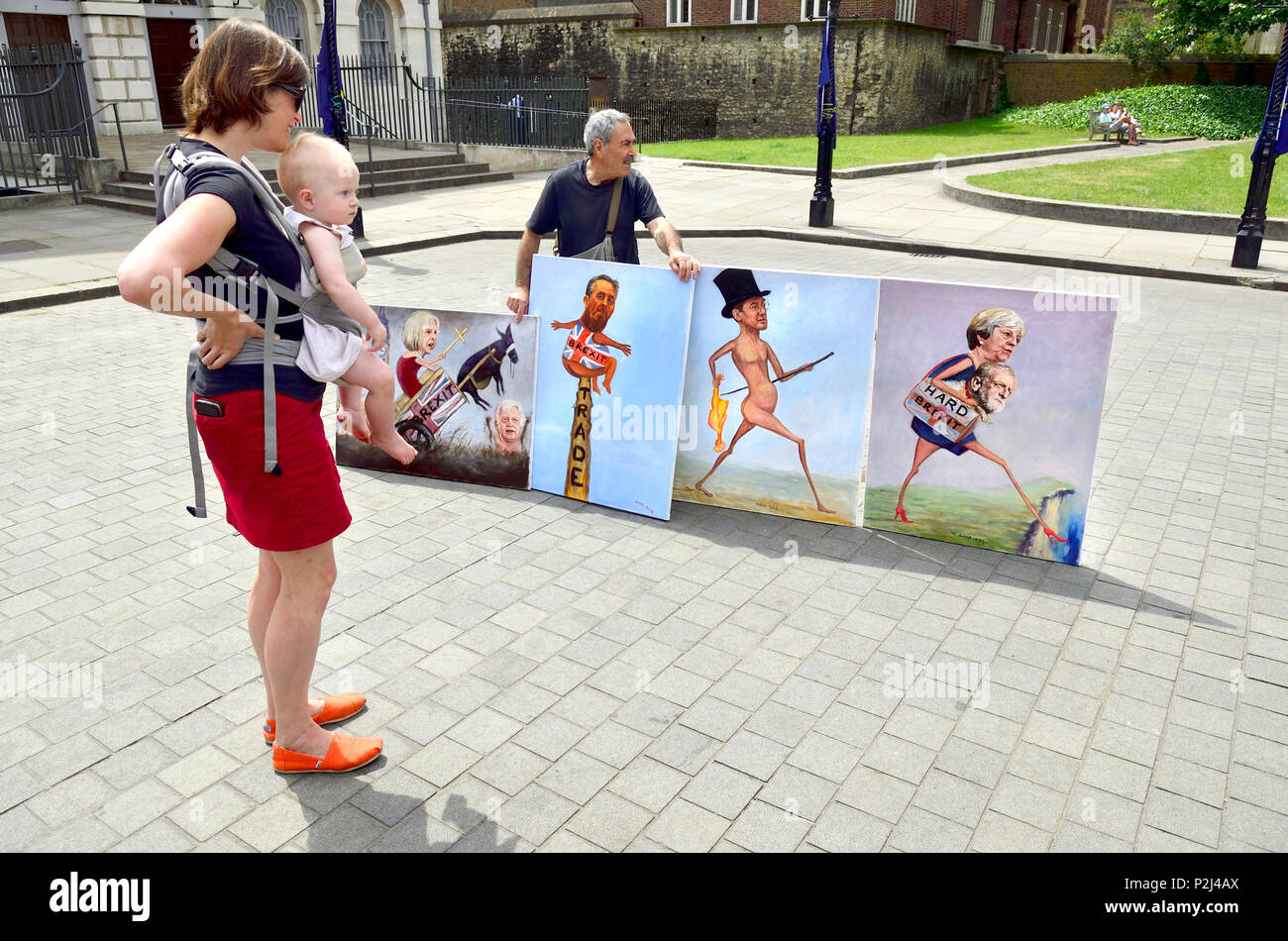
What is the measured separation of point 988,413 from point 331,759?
3612mm

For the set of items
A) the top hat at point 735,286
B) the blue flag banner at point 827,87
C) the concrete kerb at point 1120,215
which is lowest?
the concrete kerb at point 1120,215

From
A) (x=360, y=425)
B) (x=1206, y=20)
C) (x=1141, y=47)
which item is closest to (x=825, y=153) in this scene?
(x=360, y=425)

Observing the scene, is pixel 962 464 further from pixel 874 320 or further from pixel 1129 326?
pixel 1129 326

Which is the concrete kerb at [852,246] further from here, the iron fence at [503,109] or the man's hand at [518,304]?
the iron fence at [503,109]

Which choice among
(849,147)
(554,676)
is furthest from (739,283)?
(849,147)

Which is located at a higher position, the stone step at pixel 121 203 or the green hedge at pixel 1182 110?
the green hedge at pixel 1182 110

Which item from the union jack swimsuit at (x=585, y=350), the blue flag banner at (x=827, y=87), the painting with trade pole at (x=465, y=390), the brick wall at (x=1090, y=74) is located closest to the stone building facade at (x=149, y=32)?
the blue flag banner at (x=827, y=87)

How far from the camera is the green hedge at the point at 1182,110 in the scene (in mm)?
31922

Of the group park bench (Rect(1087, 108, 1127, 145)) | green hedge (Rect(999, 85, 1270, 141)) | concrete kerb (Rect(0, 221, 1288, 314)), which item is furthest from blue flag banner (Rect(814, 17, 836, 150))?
green hedge (Rect(999, 85, 1270, 141))

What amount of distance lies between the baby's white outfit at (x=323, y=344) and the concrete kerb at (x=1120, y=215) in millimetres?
15872

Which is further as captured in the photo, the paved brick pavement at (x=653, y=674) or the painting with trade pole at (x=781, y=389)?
the painting with trade pole at (x=781, y=389)

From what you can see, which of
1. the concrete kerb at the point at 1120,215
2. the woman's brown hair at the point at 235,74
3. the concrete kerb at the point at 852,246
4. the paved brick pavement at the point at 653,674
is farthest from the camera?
the concrete kerb at the point at 1120,215

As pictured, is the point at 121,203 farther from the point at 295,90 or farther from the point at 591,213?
the point at 295,90

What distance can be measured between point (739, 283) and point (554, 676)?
2.56 m
